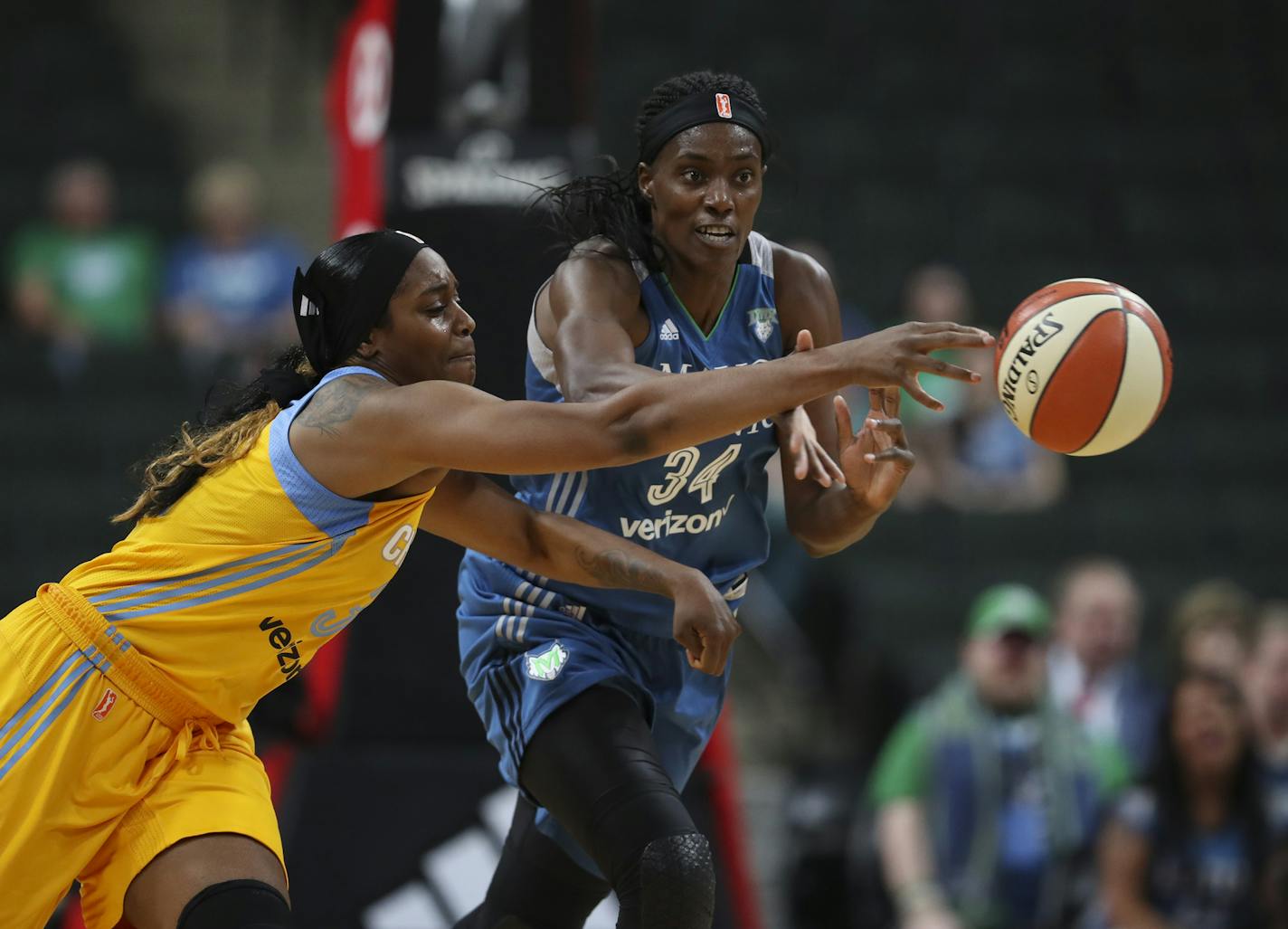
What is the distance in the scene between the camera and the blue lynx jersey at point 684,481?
3.88m

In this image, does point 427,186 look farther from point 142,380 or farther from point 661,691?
point 142,380

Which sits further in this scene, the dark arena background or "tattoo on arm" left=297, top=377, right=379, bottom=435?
the dark arena background

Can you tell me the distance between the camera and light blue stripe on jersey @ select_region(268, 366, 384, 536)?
345cm

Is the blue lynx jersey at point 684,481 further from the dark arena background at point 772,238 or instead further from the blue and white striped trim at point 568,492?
the dark arena background at point 772,238

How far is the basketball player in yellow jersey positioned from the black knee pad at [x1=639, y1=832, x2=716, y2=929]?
1.15 feet

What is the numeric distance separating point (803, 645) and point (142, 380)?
368cm

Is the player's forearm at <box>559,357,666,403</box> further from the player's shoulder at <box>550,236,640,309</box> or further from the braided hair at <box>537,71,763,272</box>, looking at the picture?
the braided hair at <box>537,71,763,272</box>

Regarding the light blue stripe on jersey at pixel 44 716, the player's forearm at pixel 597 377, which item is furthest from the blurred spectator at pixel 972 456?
the light blue stripe on jersey at pixel 44 716

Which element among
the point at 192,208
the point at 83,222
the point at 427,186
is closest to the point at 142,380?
the point at 83,222

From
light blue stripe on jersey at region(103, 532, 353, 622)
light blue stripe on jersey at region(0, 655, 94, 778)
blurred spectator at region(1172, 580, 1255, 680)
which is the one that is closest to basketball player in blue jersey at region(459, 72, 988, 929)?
light blue stripe on jersey at region(103, 532, 353, 622)

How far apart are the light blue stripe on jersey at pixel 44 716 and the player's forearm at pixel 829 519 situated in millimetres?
1587

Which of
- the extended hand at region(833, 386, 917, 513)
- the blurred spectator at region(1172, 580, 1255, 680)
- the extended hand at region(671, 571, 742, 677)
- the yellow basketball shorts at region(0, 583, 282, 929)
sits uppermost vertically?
the extended hand at region(833, 386, 917, 513)

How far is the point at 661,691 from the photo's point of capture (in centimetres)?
399

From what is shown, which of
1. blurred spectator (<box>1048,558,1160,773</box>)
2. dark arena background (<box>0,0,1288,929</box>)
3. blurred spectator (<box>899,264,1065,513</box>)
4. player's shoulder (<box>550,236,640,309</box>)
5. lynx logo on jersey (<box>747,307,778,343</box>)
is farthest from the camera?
blurred spectator (<box>899,264,1065,513</box>)
